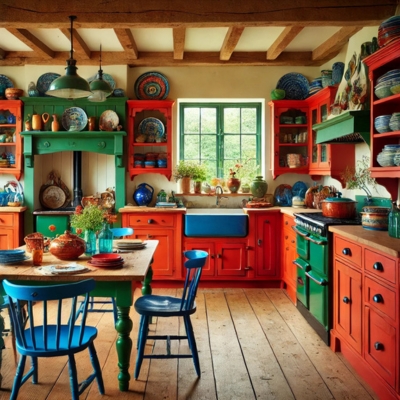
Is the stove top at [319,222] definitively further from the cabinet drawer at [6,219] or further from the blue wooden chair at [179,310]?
the cabinet drawer at [6,219]

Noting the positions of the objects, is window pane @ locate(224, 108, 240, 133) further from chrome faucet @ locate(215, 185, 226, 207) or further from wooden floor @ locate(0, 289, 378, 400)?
wooden floor @ locate(0, 289, 378, 400)

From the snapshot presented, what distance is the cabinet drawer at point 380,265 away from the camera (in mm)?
2667

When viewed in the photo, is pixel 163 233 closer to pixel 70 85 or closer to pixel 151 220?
pixel 151 220

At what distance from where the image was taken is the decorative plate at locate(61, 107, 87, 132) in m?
5.89

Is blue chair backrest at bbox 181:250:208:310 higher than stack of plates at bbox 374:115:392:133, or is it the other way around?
stack of plates at bbox 374:115:392:133

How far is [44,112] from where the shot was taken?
19.5 ft

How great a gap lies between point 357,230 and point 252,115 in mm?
3346

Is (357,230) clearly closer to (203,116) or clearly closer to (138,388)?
(138,388)

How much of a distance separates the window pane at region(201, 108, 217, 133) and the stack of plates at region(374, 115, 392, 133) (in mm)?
3156

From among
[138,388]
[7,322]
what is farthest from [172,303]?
[7,322]

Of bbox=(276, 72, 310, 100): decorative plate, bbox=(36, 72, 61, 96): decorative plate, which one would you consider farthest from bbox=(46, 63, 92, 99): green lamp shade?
bbox=(276, 72, 310, 100): decorative plate

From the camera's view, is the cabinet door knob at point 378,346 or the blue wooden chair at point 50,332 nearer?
the blue wooden chair at point 50,332

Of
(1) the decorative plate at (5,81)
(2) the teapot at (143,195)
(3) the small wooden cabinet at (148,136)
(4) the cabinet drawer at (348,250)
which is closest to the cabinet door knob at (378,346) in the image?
(4) the cabinet drawer at (348,250)

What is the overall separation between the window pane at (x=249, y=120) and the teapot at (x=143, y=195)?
5.16 ft
